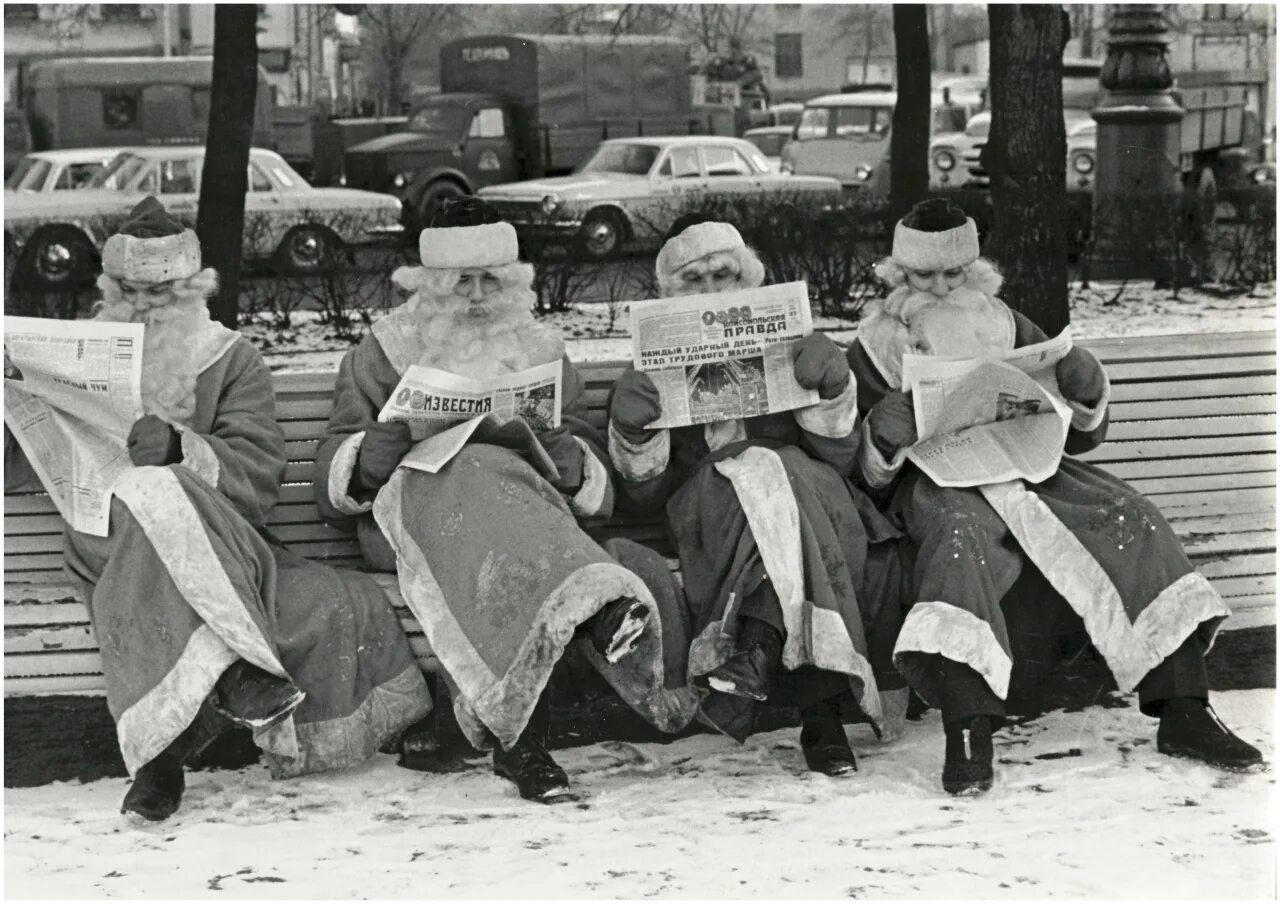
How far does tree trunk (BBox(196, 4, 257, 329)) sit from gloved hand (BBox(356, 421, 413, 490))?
13.1 ft

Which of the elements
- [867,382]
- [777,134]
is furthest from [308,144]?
[867,382]

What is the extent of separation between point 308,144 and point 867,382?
22.1 meters

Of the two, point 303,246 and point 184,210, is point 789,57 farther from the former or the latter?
point 303,246

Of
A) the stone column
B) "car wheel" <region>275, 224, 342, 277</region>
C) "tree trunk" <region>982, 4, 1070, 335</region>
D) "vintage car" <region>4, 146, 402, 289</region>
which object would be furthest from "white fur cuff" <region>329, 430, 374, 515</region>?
"vintage car" <region>4, 146, 402, 289</region>

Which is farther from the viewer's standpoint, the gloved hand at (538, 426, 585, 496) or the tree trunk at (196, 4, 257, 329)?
the tree trunk at (196, 4, 257, 329)

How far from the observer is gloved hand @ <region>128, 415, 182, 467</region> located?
4355mm

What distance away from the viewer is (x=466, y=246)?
466 cm

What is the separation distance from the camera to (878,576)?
458 centimetres

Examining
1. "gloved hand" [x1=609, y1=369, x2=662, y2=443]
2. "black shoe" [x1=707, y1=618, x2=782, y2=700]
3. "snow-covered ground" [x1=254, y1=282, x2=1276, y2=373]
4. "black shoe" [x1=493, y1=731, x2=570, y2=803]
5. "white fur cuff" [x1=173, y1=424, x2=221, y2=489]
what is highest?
"gloved hand" [x1=609, y1=369, x2=662, y2=443]

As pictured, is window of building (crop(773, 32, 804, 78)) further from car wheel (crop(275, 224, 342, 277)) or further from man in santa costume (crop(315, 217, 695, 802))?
man in santa costume (crop(315, 217, 695, 802))

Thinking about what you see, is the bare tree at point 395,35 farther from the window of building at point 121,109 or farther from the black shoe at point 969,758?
the black shoe at point 969,758

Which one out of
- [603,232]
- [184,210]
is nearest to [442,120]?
[603,232]

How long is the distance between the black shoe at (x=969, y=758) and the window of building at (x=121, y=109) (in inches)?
768

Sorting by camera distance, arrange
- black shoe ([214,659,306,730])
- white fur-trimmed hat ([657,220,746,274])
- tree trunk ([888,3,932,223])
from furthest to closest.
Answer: tree trunk ([888,3,932,223])
white fur-trimmed hat ([657,220,746,274])
black shoe ([214,659,306,730])
